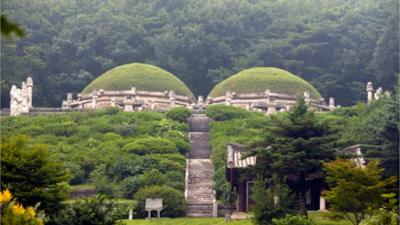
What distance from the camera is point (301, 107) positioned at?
2673 centimetres

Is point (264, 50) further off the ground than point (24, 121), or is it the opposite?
point (264, 50)

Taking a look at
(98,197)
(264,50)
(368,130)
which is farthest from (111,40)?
(98,197)

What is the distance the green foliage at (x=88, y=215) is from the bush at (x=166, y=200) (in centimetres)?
1048

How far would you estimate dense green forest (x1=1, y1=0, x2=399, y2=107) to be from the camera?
61156mm

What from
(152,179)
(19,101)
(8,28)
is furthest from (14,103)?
(8,28)

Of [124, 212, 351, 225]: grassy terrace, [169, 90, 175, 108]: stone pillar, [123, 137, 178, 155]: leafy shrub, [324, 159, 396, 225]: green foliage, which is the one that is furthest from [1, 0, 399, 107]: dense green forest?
[324, 159, 396, 225]: green foliage

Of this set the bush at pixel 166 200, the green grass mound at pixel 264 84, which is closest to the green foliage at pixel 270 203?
the bush at pixel 166 200

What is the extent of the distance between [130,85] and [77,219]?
34.1m

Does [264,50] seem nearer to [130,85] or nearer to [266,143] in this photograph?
[130,85]

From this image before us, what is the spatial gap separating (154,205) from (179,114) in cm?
1776

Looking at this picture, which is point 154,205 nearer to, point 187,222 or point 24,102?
point 187,222

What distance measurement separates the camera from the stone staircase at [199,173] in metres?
31.8

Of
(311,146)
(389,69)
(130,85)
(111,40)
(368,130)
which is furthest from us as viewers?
(111,40)

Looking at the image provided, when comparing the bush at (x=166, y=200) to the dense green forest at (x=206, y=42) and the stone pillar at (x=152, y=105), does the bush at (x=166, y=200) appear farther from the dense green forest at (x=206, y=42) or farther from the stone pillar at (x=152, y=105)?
the dense green forest at (x=206, y=42)
